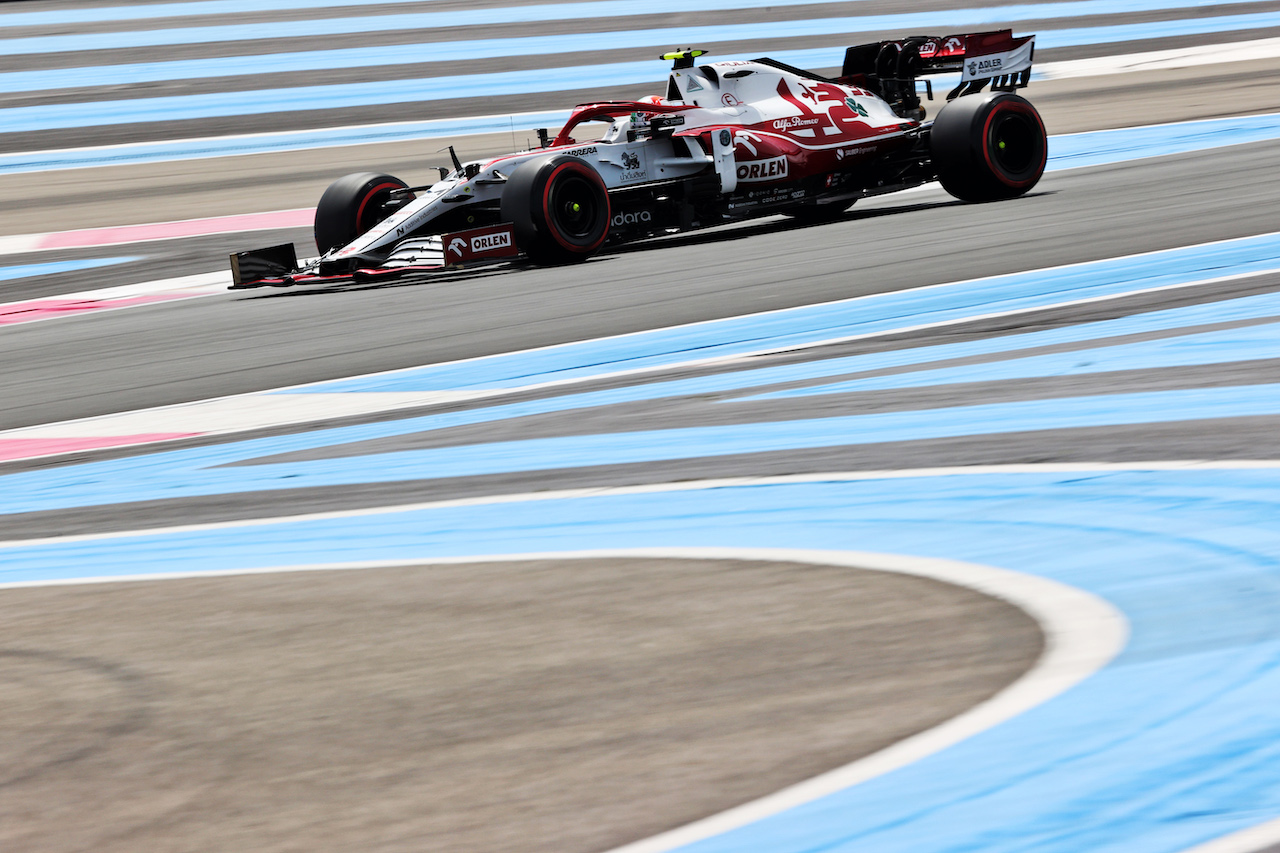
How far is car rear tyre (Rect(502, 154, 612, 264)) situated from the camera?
450 inches

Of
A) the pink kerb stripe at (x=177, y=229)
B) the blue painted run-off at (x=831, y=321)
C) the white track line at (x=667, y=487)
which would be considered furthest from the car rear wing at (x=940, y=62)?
the white track line at (x=667, y=487)

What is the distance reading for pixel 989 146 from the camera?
511 inches

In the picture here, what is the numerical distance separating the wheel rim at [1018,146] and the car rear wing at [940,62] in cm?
102

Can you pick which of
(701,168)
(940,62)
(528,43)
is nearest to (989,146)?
(940,62)

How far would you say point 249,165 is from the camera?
20.1m

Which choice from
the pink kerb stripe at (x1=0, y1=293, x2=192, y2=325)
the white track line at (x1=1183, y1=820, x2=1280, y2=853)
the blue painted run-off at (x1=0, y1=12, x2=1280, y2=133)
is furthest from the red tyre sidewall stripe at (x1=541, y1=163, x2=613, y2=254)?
the blue painted run-off at (x1=0, y1=12, x2=1280, y2=133)

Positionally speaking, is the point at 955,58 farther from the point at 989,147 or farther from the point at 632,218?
the point at 632,218

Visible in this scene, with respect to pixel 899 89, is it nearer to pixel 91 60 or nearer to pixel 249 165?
pixel 249 165

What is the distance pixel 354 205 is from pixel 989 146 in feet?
16.4

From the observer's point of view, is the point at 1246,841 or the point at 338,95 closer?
the point at 1246,841

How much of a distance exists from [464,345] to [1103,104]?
15.7 meters

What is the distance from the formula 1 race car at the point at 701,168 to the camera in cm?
1166

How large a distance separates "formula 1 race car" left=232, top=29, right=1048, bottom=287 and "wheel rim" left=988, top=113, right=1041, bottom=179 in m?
0.01

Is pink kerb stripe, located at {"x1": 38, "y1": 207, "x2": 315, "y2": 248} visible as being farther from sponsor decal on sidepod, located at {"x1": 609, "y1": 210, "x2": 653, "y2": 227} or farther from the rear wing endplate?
the rear wing endplate
